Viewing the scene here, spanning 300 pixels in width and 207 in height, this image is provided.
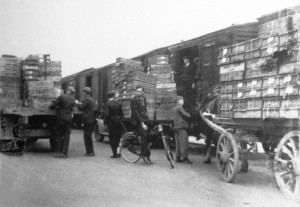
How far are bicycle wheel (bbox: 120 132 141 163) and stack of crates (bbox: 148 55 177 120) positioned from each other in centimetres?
302

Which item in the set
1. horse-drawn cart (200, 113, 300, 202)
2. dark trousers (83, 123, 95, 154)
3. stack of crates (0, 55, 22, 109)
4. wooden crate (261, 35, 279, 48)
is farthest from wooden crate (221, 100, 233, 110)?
stack of crates (0, 55, 22, 109)

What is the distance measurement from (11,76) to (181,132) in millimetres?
5453

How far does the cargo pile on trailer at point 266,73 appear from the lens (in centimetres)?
586

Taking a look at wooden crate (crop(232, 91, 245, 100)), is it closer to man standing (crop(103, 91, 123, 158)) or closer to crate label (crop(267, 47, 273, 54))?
crate label (crop(267, 47, 273, 54))

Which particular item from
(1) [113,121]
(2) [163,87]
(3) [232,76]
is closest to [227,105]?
(3) [232,76]

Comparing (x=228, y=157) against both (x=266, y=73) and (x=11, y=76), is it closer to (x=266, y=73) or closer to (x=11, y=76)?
(x=266, y=73)

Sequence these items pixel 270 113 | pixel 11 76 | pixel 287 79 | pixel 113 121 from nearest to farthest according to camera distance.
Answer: pixel 287 79, pixel 270 113, pixel 113 121, pixel 11 76

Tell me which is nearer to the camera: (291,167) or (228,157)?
(291,167)

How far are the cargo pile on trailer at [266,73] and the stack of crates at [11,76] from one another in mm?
Result: 6573

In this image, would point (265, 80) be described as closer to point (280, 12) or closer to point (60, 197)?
point (280, 12)

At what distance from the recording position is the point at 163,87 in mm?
13156

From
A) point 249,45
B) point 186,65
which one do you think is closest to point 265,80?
point 249,45

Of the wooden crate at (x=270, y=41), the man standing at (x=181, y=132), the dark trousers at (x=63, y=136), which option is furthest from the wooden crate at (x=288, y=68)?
the dark trousers at (x=63, y=136)

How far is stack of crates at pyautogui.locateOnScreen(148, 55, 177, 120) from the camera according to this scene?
1245 centimetres
